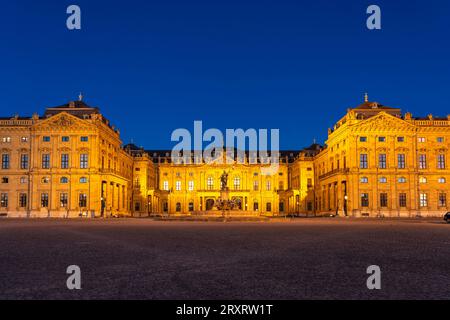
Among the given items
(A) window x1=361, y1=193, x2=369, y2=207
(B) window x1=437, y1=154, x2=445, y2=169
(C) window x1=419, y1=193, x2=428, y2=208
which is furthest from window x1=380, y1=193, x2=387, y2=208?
(B) window x1=437, y1=154, x2=445, y2=169

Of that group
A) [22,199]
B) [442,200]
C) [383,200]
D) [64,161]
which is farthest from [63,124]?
[442,200]

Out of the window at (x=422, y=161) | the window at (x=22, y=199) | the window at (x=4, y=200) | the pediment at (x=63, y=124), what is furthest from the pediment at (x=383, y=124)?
the window at (x=4, y=200)

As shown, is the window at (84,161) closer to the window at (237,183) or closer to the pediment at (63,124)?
the pediment at (63,124)

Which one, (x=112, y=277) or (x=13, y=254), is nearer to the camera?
(x=112, y=277)

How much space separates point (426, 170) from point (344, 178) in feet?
39.4

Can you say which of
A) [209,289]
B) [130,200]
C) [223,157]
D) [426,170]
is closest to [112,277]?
[209,289]

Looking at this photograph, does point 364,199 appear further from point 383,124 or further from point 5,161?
point 5,161

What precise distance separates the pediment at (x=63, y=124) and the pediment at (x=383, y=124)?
38.4 m

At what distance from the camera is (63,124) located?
6738 cm

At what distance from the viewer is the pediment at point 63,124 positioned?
66.8 meters

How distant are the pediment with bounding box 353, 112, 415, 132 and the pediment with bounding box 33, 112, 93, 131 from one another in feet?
126

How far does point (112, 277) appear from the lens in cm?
949

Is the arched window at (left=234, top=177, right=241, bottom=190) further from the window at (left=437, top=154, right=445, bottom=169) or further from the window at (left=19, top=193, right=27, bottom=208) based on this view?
the window at (left=19, top=193, right=27, bottom=208)

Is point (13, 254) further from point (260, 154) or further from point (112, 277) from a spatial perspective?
point (260, 154)
